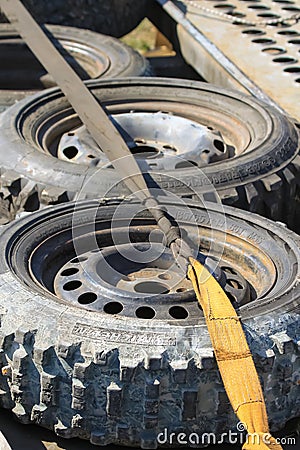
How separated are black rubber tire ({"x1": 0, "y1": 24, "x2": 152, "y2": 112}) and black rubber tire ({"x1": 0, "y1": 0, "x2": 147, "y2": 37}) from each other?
12.3 inches

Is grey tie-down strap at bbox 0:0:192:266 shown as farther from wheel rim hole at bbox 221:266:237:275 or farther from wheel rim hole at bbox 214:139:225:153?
wheel rim hole at bbox 214:139:225:153

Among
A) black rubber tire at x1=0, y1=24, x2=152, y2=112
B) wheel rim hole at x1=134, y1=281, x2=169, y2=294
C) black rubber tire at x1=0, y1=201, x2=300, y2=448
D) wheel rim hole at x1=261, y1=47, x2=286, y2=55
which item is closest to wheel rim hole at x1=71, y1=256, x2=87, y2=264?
wheel rim hole at x1=134, y1=281, x2=169, y2=294

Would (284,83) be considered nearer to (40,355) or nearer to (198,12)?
(198,12)

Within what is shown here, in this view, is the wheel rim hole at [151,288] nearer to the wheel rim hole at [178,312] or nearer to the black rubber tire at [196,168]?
the wheel rim hole at [178,312]

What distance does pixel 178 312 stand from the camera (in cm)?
307

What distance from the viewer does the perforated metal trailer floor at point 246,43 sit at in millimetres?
5418

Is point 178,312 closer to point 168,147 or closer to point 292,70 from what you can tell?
point 168,147

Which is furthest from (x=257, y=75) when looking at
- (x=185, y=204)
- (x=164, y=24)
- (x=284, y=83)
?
(x=185, y=204)

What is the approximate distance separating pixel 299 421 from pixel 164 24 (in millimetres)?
4611

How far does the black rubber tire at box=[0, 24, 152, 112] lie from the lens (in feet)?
18.7

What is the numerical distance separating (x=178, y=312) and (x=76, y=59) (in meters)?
3.46

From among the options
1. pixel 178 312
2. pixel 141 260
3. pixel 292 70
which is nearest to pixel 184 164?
pixel 141 260

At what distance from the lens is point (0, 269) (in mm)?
3057

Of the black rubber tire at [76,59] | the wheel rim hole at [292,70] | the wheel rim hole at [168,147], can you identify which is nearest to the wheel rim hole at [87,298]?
the wheel rim hole at [168,147]
